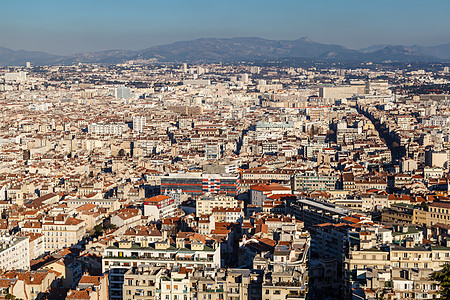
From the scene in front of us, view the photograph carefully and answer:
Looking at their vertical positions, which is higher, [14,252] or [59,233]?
[14,252]

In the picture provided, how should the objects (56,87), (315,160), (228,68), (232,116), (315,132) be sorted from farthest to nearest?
1. (228,68)
2. (56,87)
3. (232,116)
4. (315,132)
5. (315,160)

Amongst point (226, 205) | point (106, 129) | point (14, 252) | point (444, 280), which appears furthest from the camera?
point (106, 129)

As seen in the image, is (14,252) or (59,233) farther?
(59,233)

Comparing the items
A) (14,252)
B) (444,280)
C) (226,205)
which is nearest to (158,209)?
(226,205)

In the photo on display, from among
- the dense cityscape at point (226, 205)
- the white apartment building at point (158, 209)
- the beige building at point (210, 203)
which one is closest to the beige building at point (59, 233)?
the dense cityscape at point (226, 205)

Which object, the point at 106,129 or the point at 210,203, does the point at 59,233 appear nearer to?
the point at 210,203

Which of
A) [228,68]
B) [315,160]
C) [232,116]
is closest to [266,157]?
[315,160]

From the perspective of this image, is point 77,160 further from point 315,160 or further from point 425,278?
point 425,278

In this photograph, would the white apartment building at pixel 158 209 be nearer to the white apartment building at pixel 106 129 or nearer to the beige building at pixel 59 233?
the beige building at pixel 59 233
